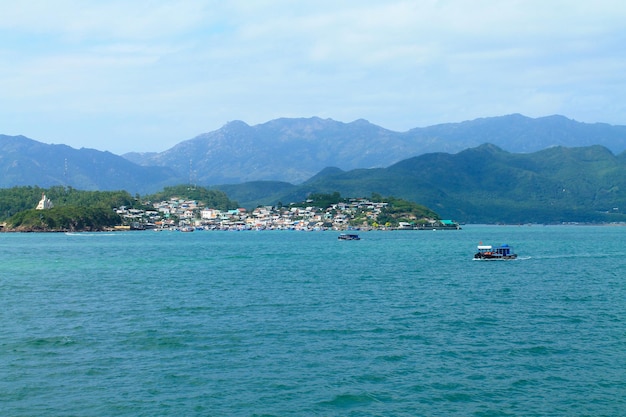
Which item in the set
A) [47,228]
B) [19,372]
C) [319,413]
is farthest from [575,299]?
[47,228]

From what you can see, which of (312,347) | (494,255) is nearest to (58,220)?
(494,255)

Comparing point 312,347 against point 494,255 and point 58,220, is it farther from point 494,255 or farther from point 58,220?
point 58,220

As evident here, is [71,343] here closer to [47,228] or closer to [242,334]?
[242,334]

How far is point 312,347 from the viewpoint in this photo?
1206 inches

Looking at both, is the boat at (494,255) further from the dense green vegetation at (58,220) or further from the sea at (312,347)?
the dense green vegetation at (58,220)

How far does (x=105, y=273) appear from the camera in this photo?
64.6 meters

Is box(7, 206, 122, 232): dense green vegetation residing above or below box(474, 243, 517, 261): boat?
above

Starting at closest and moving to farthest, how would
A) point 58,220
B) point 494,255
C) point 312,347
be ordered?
point 312,347 < point 494,255 < point 58,220

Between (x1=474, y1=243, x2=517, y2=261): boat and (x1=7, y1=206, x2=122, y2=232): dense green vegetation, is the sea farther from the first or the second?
(x1=7, y1=206, x2=122, y2=232): dense green vegetation

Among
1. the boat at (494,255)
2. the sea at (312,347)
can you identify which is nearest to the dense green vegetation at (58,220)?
the sea at (312,347)

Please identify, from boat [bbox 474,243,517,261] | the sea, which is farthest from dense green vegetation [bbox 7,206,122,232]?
boat [bbox 474,243,517,261]

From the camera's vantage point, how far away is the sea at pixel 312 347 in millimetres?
→ 23188

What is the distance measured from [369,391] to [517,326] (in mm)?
14653

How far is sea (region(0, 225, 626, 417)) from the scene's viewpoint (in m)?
23.2
